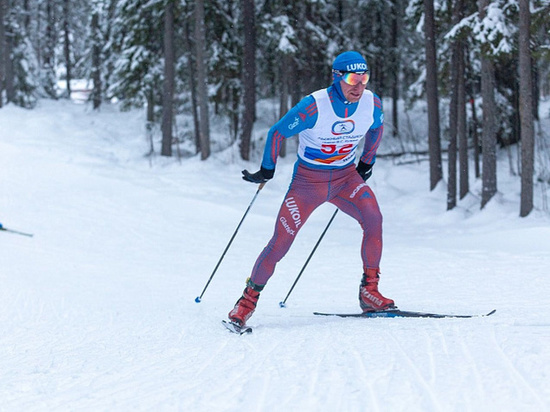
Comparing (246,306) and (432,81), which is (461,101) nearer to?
(432,81)

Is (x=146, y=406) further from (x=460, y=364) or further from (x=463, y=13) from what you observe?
(x=463, y=13)

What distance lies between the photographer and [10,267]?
31.0ft

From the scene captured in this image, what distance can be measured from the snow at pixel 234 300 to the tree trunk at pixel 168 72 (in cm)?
399

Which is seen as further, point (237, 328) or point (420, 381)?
point (237, 328)

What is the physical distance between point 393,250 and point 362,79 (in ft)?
20.4

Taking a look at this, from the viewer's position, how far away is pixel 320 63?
76.4 ft

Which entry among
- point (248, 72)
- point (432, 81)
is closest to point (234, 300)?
point (432, 81)

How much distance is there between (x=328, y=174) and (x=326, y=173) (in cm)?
2


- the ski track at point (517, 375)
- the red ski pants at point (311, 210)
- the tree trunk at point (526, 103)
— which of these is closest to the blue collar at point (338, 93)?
the red ski pants at point (311, 210)

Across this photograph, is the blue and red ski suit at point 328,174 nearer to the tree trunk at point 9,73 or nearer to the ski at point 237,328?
the ski at point 237,328

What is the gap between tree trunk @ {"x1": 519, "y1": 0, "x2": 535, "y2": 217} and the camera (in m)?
11.5

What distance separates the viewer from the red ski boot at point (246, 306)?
5.27m

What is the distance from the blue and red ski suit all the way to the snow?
72cm

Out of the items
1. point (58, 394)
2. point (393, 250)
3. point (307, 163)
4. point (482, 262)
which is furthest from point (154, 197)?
point (58, 394)
